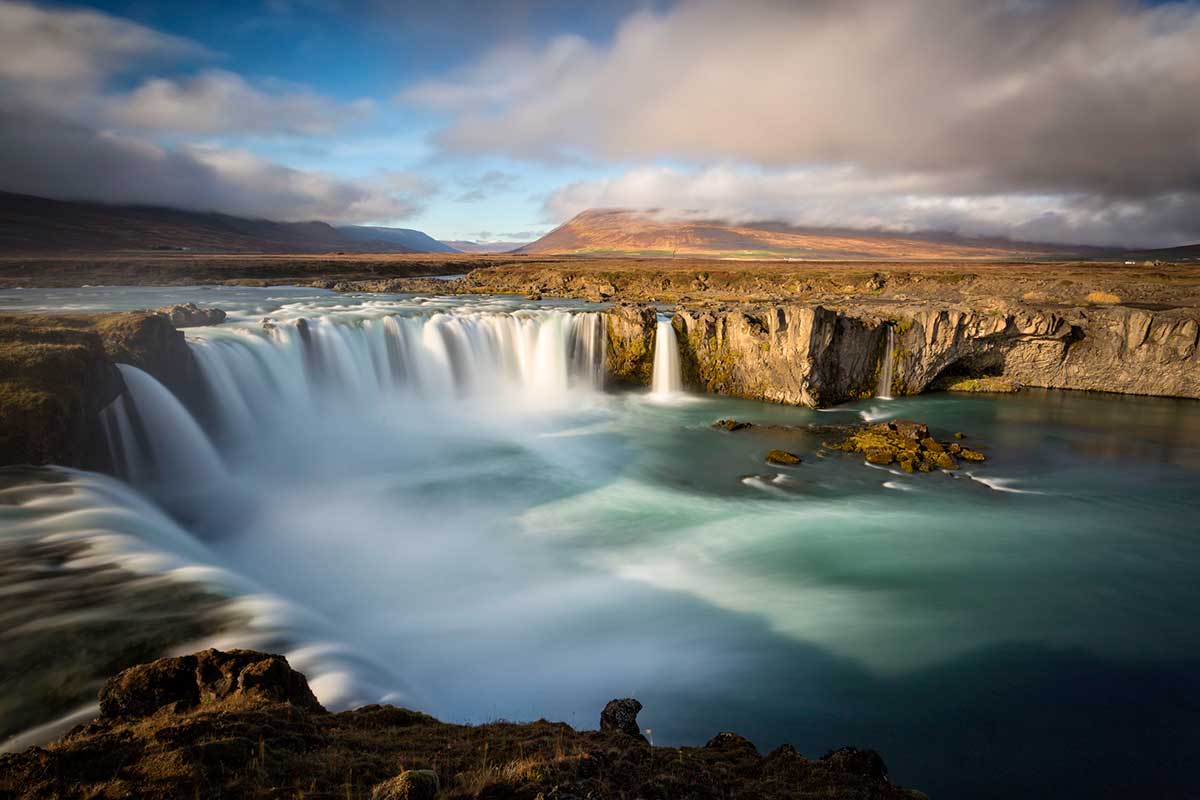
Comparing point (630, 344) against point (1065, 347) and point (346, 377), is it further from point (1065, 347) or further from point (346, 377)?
point (1065, 347)

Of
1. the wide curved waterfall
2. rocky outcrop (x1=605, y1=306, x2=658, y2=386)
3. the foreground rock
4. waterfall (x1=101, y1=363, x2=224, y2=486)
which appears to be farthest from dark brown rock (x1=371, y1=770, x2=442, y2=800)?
rocky outcrop (x1=605, y1=306, x2=658, y2=386)

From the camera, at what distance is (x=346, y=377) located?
972 inches

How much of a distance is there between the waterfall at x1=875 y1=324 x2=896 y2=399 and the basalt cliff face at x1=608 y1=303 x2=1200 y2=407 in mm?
71

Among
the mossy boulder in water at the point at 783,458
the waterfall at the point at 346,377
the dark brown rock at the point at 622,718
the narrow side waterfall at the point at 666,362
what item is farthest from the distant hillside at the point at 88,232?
the dark brown rock at the point at 622,718

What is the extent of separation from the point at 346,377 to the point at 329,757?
22.4 metres

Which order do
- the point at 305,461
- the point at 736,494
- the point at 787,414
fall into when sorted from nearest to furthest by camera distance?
the point at 736,494 < the point at 305,461 < the point at 787,414

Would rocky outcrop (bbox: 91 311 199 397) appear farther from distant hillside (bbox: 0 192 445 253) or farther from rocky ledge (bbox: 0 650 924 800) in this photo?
distant hillside (bbox: 0 192 445 253)

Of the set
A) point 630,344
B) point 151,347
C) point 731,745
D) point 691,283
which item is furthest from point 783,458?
point 691,283

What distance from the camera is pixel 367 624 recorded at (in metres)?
10.6

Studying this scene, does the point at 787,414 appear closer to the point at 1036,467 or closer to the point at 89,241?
the point at 1036,467

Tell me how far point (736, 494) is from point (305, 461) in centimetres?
1383

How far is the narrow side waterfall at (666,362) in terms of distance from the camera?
28734 mm

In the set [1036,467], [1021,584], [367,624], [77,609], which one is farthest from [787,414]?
[77,609]

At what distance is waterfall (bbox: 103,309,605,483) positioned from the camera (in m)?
15.8
